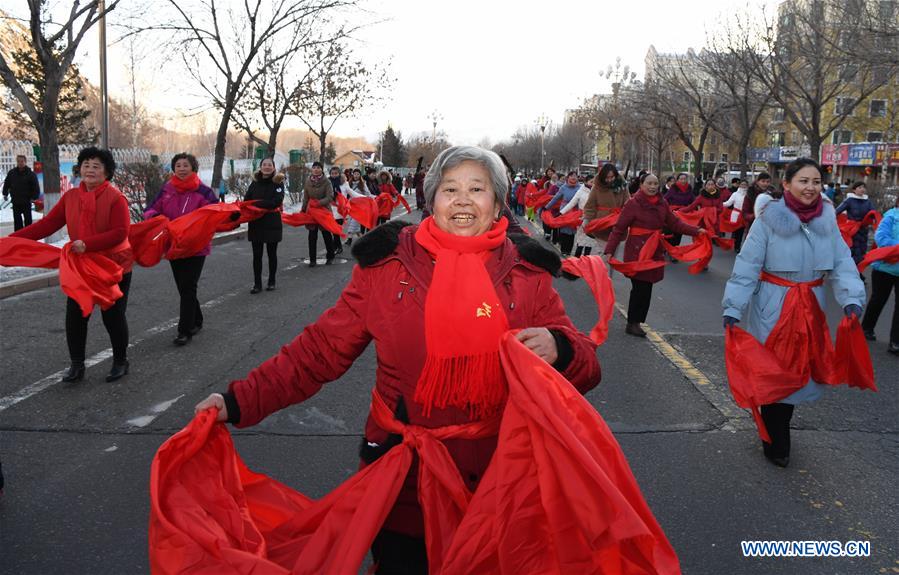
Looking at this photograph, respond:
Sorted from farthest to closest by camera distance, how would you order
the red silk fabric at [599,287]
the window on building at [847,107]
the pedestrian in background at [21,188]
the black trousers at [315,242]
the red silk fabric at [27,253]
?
the window on building at [847,107], the pedestrian in background at [21,188], the black trousers at [315,242], the red silk fabric at [27,253], the red silk fabric at [599,287]

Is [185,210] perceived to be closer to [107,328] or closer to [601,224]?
[107,328]

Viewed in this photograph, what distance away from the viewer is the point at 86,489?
425 cm

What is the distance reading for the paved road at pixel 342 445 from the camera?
12.3 feet

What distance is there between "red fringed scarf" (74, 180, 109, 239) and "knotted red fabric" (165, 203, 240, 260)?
1.40 meters

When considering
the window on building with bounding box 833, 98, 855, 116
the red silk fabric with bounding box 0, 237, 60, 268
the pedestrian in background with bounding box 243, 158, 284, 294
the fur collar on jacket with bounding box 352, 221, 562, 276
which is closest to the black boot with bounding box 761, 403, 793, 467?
the fur collar on jacket with bounding box 352, 221, 562, 276

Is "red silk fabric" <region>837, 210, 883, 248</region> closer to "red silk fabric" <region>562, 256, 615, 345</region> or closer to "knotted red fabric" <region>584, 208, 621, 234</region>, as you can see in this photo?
"knotted red fabric" <region>584, 208, 621, 234</region>

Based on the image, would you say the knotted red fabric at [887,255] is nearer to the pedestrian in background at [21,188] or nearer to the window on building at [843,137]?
the pedestrian in background at [21,188]

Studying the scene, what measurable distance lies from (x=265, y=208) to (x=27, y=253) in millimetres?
4932

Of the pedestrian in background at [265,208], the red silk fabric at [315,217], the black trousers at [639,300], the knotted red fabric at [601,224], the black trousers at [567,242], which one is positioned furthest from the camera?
the black trousers at [567,242]

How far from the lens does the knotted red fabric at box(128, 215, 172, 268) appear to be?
24.4 ft

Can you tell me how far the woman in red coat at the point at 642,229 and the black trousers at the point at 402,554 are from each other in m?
6.73

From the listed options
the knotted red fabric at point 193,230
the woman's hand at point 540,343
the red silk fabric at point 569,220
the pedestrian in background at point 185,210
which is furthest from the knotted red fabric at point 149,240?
the red silk fabric at point 569,220

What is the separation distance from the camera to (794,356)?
4.84 meters

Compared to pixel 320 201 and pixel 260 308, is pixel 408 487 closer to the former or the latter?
pixel 260 308
